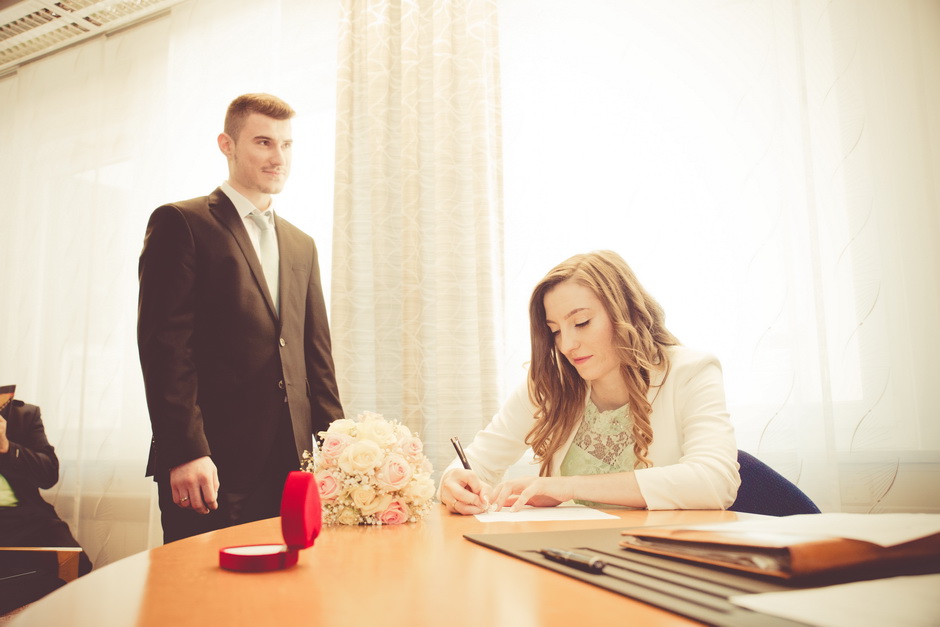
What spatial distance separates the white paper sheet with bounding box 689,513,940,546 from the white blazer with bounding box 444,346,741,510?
59cm

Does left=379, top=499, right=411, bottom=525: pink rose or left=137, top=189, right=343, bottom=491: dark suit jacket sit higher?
left=137, top=189, right=343, bottom=491: dark suit jacket

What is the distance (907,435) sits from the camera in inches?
81.2

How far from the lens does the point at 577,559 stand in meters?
0.69

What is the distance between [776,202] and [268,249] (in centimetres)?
180

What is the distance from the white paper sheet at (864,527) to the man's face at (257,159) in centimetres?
186

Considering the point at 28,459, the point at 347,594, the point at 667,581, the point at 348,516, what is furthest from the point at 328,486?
the point at 28,459

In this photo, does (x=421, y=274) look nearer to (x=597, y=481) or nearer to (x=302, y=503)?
(x=597, y=481)

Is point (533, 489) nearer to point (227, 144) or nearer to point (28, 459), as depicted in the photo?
point (227, 144)

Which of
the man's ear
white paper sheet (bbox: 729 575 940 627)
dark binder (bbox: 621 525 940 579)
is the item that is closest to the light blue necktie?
the man's ear

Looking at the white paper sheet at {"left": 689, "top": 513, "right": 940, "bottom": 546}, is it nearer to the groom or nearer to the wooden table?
the wooden table

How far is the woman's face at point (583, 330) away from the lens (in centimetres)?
173

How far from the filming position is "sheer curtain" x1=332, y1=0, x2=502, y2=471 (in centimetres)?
260

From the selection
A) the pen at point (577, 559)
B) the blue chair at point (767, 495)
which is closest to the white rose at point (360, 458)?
the pen at point (577, 559)

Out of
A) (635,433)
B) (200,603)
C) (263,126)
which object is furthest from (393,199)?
(200,603)
